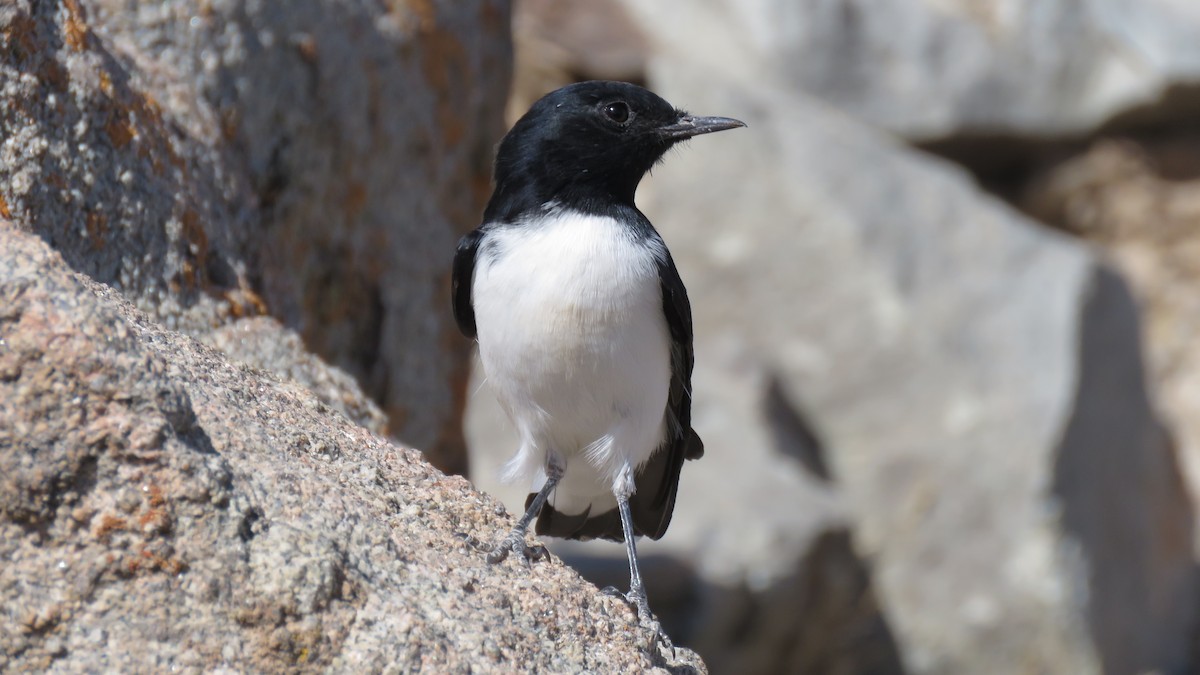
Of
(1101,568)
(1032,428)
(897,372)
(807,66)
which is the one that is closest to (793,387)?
(897,372)

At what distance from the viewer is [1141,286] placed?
41.1ft

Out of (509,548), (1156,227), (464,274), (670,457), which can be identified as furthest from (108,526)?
(1156,227)

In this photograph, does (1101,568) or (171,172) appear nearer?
(171,172)

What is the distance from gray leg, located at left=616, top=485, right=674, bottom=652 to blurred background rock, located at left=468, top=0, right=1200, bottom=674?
3155 millimetres

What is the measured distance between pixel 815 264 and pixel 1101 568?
2.94 m

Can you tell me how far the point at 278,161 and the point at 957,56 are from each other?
836 cm

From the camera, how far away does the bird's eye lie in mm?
4988

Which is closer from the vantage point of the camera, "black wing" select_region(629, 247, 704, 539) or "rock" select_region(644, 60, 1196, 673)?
"black wing" select_region(629, 247, 704, 539)

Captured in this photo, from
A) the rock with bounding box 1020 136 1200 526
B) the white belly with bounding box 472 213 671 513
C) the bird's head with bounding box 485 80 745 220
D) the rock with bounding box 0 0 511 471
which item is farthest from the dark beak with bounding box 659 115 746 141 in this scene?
the rock with bounding box 1020 136 1200 526

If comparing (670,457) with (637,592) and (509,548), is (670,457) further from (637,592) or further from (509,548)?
(509,548)

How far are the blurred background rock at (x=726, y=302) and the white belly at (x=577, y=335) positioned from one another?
67 centimetres

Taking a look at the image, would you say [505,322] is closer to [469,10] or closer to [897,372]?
[469,10]

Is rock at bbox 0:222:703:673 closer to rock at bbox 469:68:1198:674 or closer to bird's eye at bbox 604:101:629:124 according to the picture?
bird's eye at bbox 604:101:629:124

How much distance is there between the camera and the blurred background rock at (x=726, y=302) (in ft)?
10.7
